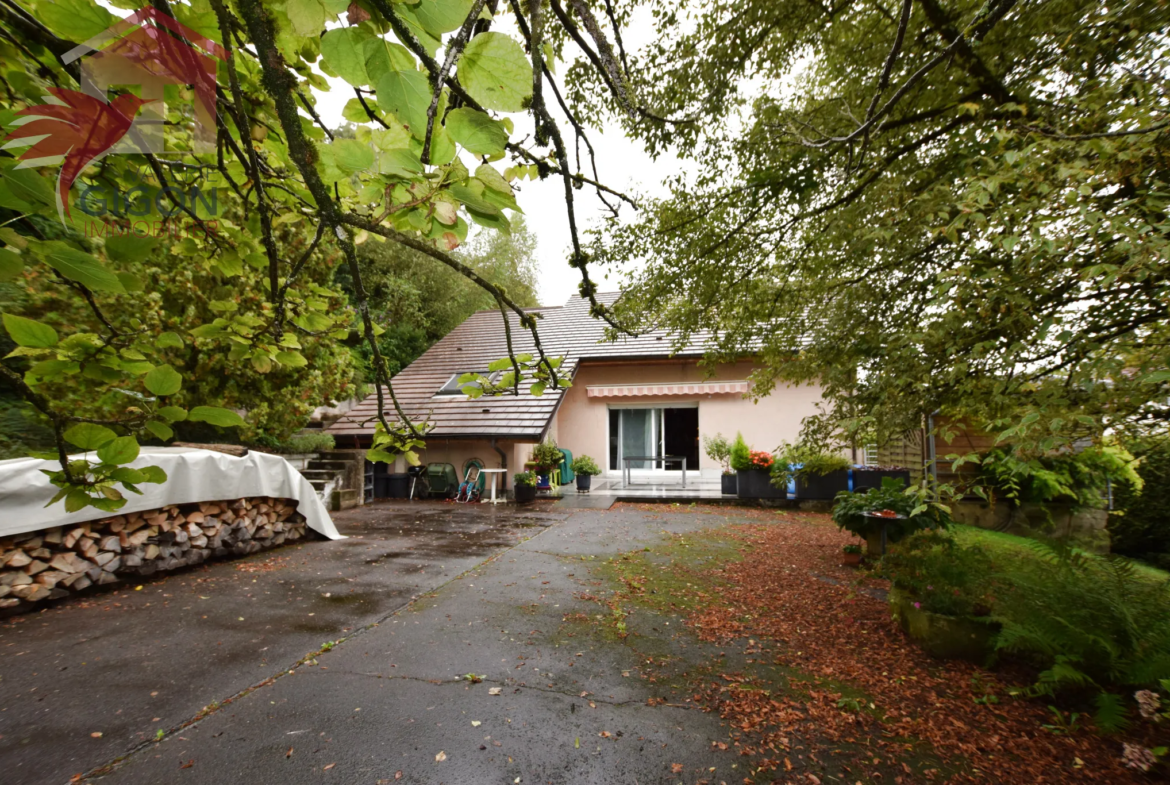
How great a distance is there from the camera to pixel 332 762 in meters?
2.61

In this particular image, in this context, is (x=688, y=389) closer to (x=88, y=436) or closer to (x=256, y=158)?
(x=256, y=158)

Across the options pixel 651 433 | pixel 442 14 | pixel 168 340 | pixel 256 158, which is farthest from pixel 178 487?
pixel 651 433

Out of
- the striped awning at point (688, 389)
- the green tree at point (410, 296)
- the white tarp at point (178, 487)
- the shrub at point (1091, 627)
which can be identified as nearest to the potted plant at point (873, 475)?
the striped awning at point (688, 389)

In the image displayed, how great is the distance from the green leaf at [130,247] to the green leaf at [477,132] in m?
0.77

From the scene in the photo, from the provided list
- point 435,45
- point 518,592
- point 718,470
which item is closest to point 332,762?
point 518,592

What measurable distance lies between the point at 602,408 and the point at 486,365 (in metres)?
4.08

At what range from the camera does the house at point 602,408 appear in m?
13.3

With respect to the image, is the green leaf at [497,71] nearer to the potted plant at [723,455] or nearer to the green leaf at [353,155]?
the green leaf at [353,155]

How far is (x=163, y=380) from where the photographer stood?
1208mm

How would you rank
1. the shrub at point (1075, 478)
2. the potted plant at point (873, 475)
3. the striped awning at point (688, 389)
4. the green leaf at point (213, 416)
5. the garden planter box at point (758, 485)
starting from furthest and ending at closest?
1. the striped awning at point (688, 389)
2. the garden planter box at point (758, 485)
3. the potted plant at point (873, 475)
4. the shrub at point (1075, 478)
5. the green leaf at point (213, 416)

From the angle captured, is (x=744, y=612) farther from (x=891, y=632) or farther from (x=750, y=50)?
(x=750, y=50)

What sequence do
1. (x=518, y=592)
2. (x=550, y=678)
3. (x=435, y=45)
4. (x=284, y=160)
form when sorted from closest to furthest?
(x=435, y=45), (x=284, y=160), (x=550, y=678), (x=518, y=592)

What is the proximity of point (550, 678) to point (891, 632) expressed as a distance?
3.13m

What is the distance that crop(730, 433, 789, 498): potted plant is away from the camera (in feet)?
37.8
